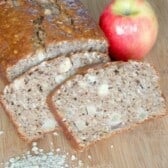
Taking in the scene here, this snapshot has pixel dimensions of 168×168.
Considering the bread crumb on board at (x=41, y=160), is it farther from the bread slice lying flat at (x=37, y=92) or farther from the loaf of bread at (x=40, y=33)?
the loaf of bread at (x=40, y=33)

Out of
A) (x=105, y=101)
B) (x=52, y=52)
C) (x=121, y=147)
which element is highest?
(x=52, y=52)

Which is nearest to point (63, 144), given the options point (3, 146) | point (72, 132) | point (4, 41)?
point (72, 132)

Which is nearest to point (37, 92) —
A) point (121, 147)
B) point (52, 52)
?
point (52, 52)

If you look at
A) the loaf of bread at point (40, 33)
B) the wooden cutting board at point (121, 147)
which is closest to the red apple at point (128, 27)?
the loaf of bread at point (40, 33)

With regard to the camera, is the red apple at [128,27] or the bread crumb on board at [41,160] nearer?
the bread crumb on board at [41,160]

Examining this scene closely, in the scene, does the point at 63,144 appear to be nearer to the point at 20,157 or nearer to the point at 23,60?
the point at 20,157

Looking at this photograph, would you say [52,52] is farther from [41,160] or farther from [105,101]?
[41,160]
